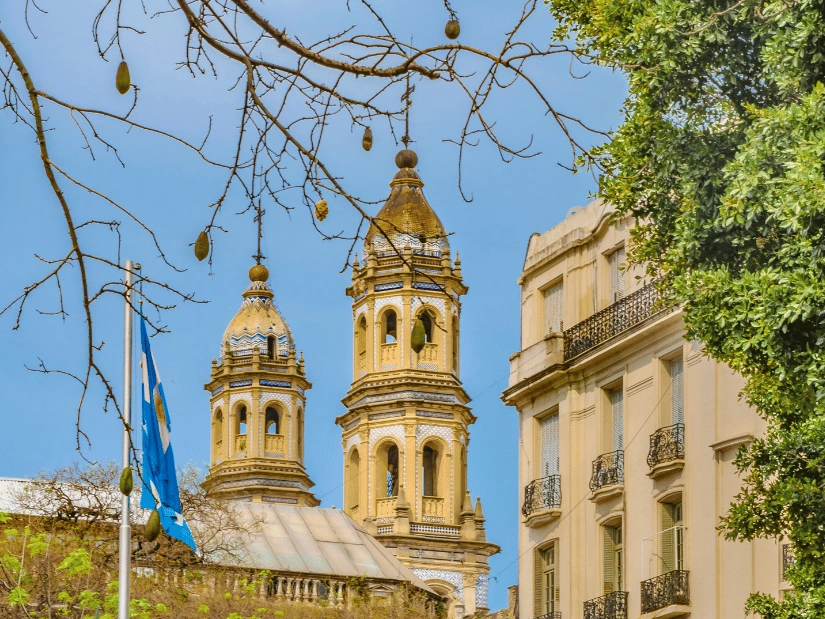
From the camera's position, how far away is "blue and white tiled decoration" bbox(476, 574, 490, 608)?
69.1 metres

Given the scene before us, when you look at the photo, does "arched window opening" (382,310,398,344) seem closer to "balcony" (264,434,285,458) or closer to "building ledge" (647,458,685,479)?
"balcony" (264,434,285,458)

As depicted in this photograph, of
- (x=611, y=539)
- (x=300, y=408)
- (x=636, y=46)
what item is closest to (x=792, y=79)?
(x=636, y=46)

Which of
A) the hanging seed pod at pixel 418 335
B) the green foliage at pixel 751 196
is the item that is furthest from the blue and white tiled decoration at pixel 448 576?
the hanging seed pod at pixel 418 335

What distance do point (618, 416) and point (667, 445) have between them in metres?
2.92

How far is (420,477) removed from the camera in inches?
2778

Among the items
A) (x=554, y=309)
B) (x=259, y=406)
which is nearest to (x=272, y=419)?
(x=259, y=406)

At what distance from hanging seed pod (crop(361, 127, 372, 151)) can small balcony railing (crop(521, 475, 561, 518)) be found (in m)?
25.3

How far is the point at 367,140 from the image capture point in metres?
7.89

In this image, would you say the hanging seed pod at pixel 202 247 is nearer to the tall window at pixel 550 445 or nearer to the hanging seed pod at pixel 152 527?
the hanging seed pod at pixel 152 527

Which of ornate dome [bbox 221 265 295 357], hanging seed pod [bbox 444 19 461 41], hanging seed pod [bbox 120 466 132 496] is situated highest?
ornate dome [bbox 221 265 295 357]

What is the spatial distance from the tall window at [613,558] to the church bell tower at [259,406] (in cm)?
4818

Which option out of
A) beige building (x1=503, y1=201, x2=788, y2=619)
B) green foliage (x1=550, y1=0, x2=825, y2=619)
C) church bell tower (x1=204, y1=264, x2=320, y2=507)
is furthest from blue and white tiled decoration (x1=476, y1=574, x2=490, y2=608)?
green foliage (x1=550, y1=0, x2=825, y2=619)

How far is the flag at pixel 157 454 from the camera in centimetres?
2248

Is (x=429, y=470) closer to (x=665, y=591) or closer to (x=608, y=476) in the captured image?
(x=608, y=476)
